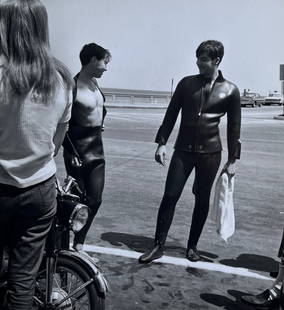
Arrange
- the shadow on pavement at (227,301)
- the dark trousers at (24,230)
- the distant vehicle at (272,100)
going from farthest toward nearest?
1. the distant vehicle at (272,100)
2. the shadow on pavement at (227,301)
3. the dark trousers at (24,230)

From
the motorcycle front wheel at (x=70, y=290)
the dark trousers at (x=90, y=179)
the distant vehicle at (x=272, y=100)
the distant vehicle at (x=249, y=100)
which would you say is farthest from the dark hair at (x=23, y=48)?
the distant vehicle at (x=272, y=100)

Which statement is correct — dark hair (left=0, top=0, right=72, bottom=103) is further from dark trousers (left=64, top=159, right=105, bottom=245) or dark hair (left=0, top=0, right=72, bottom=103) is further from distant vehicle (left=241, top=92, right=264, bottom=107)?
distant vehicle (left=241, top=92, right=264, bottom=107)

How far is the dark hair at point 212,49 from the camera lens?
4812 millimetres

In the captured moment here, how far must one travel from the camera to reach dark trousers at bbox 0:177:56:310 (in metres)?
2.49

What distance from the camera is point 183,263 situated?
4.87 m

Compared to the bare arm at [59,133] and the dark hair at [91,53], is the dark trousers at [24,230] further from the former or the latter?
the dark hair at [91,53]

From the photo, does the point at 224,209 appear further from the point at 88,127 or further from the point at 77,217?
the point at 77,217

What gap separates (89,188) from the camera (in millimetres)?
4809

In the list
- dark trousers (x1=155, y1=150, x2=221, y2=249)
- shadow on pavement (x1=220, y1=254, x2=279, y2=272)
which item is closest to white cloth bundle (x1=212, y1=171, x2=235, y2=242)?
dark trousers (x1=155, y1=150, x2=221, y2=249)

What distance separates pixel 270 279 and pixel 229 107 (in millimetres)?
1640

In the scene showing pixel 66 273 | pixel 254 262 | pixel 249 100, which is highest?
pixel 66 273

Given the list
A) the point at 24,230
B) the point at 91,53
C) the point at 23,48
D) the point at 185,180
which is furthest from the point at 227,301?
the point at 23,48

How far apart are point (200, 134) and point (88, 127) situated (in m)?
1.07

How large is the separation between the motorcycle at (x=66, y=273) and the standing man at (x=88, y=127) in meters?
1.73
